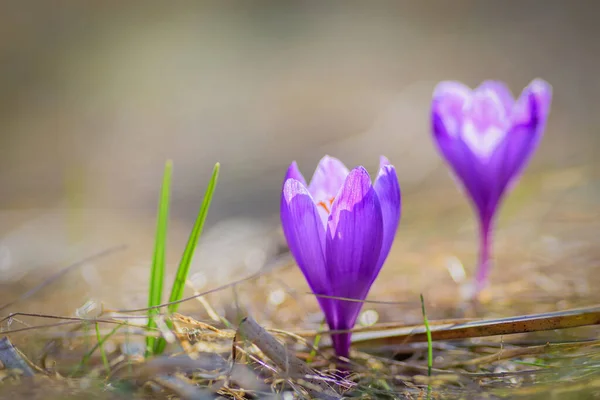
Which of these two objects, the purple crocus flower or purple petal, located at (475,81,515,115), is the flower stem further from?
purple petal, located at (475,81,515,115)

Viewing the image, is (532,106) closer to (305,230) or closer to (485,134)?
(485,134)

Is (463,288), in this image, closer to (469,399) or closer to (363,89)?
(469,399)

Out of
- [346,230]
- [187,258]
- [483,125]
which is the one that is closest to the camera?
[346,230]

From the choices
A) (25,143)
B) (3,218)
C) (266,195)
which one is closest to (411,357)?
(266,195)

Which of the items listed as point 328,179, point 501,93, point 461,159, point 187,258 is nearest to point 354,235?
point 328,179

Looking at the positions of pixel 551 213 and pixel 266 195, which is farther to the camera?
pixel 266 195

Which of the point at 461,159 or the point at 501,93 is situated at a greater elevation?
the point at 501,93

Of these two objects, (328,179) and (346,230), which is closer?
(346,230)
